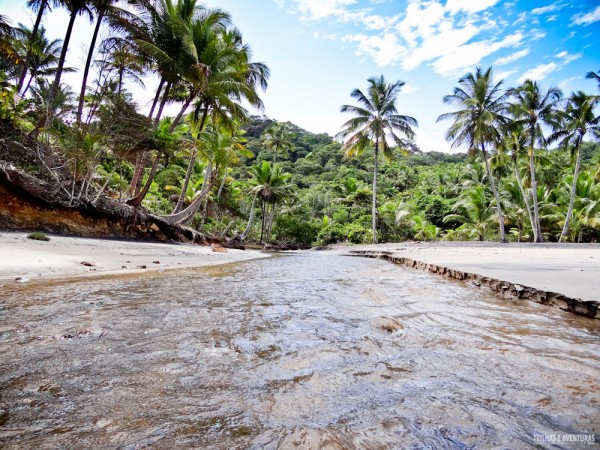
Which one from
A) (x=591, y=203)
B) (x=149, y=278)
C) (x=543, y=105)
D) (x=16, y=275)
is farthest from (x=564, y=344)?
(x=591, y=203)

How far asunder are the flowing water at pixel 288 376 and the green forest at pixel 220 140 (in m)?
8.43

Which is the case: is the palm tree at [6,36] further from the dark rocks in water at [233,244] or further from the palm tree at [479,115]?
the palm tree at [479,115]

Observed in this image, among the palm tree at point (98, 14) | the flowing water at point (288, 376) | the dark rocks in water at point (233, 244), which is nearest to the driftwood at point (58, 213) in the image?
the palm tree at point (98, 14)

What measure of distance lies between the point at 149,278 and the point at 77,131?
20.1 ft

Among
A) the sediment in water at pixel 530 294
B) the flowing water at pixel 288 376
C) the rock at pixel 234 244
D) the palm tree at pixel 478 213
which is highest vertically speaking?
the palm tree at pixel 478 213

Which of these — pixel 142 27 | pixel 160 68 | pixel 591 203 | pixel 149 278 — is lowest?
pixel 149 278

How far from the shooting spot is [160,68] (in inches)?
530

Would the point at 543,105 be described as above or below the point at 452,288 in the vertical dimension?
above

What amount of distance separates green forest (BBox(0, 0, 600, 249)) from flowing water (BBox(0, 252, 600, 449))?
8.43 metres

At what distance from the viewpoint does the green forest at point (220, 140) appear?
10.9m

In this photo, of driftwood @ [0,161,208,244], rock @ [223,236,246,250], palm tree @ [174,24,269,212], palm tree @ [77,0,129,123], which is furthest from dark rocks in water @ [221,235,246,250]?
palm tree @ [77,0,129,123]

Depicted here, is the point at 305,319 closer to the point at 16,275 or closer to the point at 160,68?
the point at 16,275

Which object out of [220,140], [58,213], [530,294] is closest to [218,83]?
[220,140]

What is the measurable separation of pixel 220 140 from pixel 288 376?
15130 millimetres
